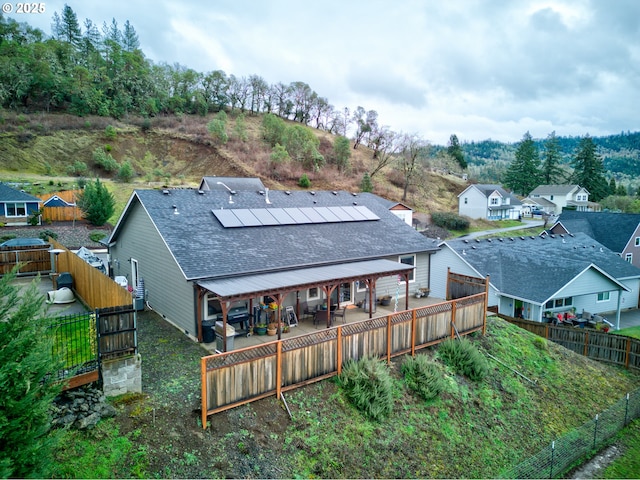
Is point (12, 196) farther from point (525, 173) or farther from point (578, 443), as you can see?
point (525, 173)

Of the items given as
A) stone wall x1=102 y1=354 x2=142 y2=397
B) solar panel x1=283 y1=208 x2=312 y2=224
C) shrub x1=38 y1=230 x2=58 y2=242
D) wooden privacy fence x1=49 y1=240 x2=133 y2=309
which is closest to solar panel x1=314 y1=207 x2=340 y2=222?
solar panel x1=283 y1=208 x2=312 y2=224

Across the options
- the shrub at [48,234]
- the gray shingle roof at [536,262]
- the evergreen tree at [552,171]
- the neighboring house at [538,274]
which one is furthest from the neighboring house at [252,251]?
the evergreen tree at [552,171]

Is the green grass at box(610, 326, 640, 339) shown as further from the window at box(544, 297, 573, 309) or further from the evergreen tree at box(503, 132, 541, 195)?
the evergreen tree at box(503, 132, 541, 195)

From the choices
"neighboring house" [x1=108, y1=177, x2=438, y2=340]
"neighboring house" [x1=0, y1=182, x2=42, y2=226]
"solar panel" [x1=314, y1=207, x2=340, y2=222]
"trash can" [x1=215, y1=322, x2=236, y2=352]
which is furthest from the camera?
"neighboring house" [x1=0, y1=182, x2=42, y2=226]

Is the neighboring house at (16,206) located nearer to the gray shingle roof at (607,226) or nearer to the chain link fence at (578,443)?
the chain link fence at (578,443)

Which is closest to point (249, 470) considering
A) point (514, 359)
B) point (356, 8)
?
point (514, 359)

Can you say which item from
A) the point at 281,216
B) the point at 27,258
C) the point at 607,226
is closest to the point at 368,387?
the point at 281,216

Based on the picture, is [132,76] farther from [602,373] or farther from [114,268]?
[602,373]
